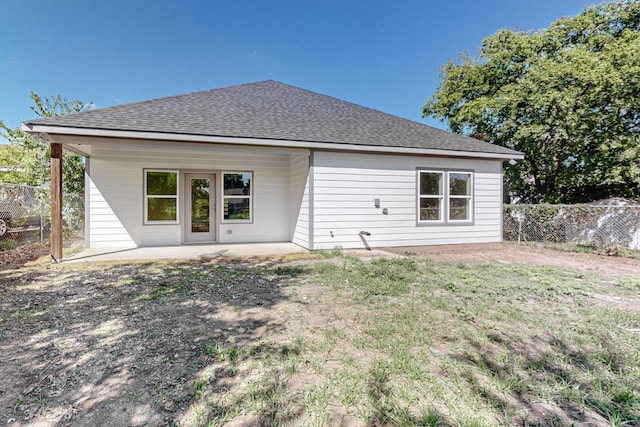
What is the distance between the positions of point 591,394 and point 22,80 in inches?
799

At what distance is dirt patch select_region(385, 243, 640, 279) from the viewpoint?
6.20 meters

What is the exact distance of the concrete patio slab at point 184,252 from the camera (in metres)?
6.45

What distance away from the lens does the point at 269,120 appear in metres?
7.96

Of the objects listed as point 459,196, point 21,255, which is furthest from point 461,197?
point 21,255

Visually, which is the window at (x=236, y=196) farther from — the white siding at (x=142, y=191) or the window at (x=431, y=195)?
the window at (x=431, y=195)

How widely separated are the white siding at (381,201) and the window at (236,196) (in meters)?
2.41

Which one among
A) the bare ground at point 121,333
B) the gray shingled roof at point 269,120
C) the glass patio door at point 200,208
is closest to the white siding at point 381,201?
the gray shingled roof at point 269,120

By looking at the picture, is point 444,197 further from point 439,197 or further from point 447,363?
point 447,363

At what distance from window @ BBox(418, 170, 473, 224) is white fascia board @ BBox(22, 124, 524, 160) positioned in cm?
61

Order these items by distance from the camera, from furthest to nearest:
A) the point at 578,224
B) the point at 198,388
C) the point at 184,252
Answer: the point at 578,224 < the point at 184,252 < the point at 198,388

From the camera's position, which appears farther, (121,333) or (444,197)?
(444,197)

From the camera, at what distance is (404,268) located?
580cm

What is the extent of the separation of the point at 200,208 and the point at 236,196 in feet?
3.44

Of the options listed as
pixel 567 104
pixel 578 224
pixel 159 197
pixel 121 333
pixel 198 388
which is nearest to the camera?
pixel 198 388
